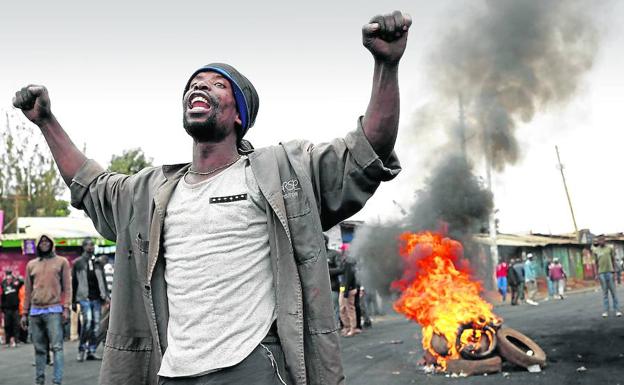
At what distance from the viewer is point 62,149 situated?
256 centimetres

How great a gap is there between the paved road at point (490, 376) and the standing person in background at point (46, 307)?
2.49 ft

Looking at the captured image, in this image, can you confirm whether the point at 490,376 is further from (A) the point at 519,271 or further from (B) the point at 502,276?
(B) the point at 502,276

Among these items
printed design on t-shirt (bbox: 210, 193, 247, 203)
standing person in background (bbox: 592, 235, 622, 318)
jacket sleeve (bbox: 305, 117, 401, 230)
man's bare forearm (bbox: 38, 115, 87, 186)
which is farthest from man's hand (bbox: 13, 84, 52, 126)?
standing person in background (bbox: 592, 235, 622, 318)

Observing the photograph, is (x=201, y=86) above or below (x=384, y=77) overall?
above

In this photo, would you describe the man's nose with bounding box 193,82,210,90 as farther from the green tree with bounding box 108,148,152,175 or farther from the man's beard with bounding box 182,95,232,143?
the green tree with bounding box 108,148,152,175

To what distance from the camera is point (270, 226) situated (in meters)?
2.09

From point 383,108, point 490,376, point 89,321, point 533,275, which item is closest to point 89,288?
point 89,321

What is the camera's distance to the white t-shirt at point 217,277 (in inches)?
79.4

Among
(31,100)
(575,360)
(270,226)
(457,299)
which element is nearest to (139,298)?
(270,226)

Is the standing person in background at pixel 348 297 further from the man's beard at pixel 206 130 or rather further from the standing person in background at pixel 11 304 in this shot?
the man's beard at pixel 206 130

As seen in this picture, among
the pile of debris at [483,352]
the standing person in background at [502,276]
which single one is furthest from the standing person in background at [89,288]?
the standing person in background at [502,276]

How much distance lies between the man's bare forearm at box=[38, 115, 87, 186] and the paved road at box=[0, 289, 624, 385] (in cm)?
580

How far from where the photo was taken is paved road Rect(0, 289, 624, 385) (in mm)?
7621

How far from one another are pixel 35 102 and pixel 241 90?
2.86 feet
